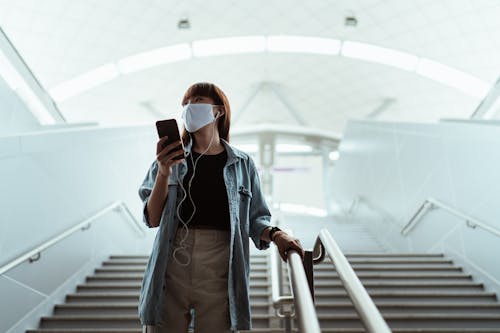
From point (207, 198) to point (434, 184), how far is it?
189 inches

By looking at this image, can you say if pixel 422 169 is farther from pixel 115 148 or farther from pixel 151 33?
pixel 151 33

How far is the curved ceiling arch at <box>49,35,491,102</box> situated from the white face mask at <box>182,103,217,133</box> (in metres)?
15.4

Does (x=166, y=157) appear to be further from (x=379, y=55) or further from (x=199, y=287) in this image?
(x=379, y=55)

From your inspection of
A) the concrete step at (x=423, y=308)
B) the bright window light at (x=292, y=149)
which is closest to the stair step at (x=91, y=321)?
the concrete step at (x=423, y=308)

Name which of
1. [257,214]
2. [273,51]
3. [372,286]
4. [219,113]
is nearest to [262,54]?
[273,51]

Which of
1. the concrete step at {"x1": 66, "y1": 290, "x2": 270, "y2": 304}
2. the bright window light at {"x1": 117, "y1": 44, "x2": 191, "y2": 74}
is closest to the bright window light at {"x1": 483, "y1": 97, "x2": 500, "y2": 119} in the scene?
the concrete step at {"x1": 66, "y1": 290, "x2": 270, "y2": 304}

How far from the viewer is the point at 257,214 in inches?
64.9

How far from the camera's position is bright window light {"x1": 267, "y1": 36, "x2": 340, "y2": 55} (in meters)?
16.4

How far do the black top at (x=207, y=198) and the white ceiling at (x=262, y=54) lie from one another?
44.9 feet

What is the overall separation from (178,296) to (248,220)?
40 cm

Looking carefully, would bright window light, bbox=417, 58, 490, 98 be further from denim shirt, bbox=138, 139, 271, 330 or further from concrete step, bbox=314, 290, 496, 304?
denim shirt, bbox=138, 139, 271, 330

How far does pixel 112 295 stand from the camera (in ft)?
12.4

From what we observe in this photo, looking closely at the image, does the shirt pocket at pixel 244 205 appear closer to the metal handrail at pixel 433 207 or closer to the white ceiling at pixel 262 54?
the metal handrail at pixel 433 207

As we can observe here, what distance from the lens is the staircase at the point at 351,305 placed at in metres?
3.21
